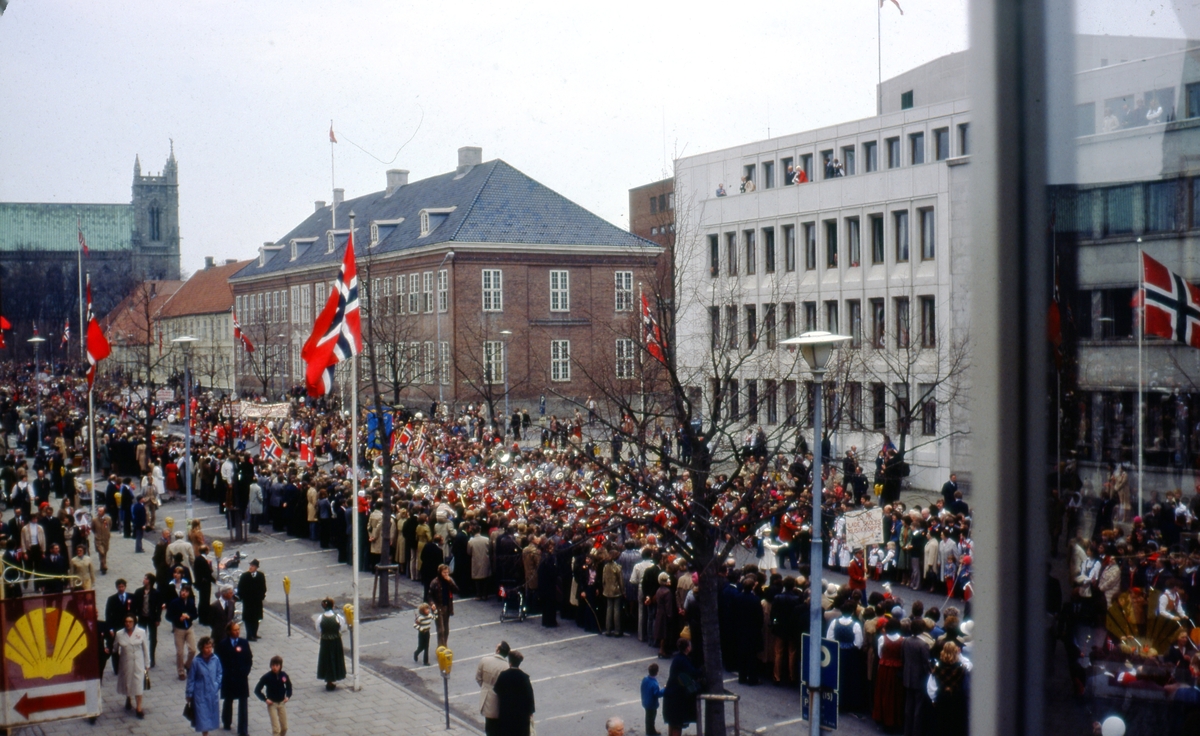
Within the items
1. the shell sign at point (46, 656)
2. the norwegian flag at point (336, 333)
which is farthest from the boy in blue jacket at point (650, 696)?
the norwegian flag at point (336, 333)

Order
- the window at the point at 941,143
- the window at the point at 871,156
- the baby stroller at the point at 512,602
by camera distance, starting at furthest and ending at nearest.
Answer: the window at the point at 871,156, the window at the point at 941,143, the baby stroller at the point at 512,602

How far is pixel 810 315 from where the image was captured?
109ft

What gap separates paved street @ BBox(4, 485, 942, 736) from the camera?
12.9m

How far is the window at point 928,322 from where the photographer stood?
25.7 m

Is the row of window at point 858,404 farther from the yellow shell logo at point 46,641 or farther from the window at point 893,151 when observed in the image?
the yellow shell logo at point 46,641

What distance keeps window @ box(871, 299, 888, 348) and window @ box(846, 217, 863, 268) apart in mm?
1284

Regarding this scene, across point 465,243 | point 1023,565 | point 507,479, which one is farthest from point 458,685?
point 465,243

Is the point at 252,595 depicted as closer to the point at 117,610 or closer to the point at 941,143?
the point at 117,610

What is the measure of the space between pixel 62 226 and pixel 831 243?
77727 mm

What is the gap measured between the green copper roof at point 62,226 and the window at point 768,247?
51.1 metres

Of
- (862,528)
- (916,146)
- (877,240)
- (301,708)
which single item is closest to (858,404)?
(877,240)

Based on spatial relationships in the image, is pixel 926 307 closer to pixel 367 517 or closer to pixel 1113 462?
pixel 367 517

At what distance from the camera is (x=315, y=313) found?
58594 mm

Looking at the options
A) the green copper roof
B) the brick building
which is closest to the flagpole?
the brick building
